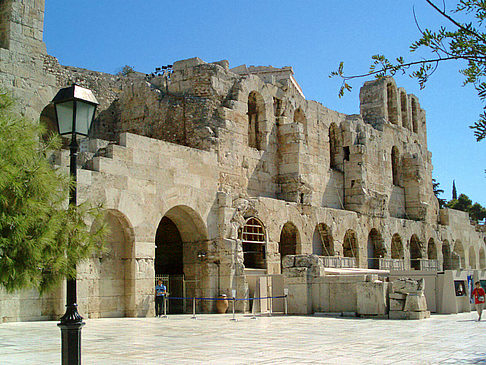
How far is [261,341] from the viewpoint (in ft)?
33.6

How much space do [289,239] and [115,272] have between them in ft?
27.5

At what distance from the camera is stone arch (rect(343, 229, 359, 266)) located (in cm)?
2533

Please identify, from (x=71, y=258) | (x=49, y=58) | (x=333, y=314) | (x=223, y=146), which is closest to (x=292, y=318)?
(x=333, y=314)

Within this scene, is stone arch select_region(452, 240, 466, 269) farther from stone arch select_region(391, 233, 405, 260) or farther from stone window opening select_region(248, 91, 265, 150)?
stone window opening select_region(248, 91, 265, 150)

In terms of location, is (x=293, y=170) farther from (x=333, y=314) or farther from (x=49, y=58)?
(x=49, y=58)

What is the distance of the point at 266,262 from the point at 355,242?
22.1 ft

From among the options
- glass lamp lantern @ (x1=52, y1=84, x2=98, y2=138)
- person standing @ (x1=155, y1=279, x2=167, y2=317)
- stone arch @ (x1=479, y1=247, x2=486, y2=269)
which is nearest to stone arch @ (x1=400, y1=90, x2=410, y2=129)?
stone arch @ (x1=479, y1=247, x2=486, y2=269)

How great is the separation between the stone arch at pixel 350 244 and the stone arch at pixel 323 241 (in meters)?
1.93

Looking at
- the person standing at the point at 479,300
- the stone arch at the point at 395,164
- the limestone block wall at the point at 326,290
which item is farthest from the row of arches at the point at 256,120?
the stone arch at the point at 395,164

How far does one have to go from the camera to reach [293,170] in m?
22.7

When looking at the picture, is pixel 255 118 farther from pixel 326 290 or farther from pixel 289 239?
pixel 326 290

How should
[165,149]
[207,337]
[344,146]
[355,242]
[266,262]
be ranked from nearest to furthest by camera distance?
[207,337]
[165,149]
[266,262]
[355,242]
[344,146]

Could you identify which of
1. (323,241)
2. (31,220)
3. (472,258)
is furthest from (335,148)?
(31,220)

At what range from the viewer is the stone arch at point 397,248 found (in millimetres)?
29062
